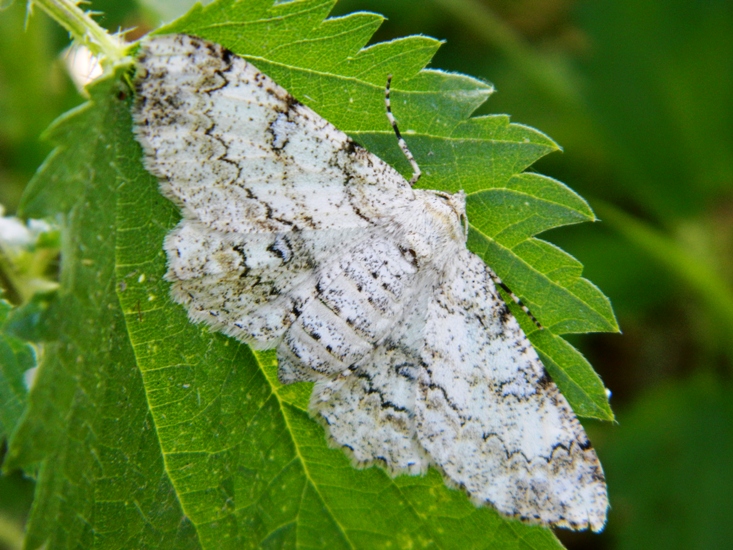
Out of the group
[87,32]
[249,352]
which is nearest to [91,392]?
[249,352]

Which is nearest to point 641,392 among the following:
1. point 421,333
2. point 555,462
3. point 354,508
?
point 555,462

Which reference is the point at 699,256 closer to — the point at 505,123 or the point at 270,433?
the point at 505,123

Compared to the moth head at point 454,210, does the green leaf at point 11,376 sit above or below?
below

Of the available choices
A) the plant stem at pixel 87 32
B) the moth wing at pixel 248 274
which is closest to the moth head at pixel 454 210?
the moth wing at pixel 248 274

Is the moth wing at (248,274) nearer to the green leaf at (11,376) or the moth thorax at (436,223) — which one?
the moth thorax at (436,223)

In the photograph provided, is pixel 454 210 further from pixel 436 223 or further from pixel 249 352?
pixel 249 352
